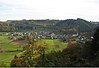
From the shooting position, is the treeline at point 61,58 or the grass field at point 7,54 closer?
the treeline at point 61,58

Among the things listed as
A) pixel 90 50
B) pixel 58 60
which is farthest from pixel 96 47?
pixel 58 60

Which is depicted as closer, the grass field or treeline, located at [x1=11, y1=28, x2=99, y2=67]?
treeline, located at [x1=11, y1=28, x2=99, y2=67]

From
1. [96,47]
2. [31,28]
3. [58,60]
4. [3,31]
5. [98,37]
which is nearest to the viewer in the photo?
[58,60]

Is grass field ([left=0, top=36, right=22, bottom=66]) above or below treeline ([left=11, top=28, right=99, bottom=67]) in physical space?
below

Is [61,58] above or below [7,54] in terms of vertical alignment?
above

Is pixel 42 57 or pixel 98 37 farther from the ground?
pixel 98 37

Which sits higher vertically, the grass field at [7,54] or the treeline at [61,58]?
the treeline at [61,58]

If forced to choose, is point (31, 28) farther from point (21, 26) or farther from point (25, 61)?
point (25, 61)

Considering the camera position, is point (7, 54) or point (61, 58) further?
point (7, 54)

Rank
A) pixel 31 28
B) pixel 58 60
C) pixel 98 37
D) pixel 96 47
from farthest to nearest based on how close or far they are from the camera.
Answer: pixel 31 28
pixel 98 37
pixel 96 47
pixel 58 60

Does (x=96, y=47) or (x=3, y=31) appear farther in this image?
(x=3, y=31)
